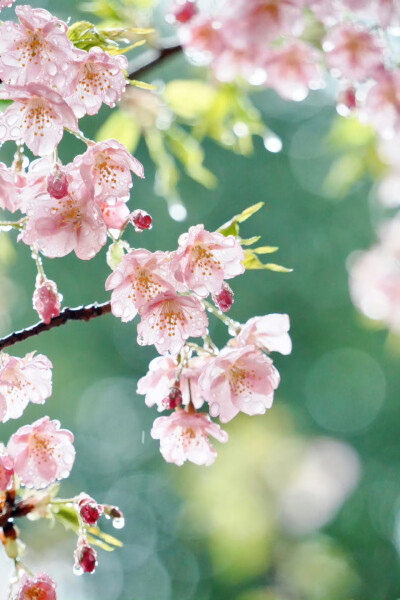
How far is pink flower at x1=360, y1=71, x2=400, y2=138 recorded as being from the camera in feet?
4.65

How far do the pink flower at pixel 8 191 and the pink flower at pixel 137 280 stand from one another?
16 centimetres

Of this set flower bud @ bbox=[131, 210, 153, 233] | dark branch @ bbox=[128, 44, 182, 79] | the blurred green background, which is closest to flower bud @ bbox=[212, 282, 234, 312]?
flower bud @ bbox=[131, 210, 153, 233]

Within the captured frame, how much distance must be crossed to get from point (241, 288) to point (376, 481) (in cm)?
151

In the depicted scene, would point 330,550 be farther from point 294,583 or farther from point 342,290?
point 342,290

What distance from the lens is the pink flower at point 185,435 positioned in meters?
0.95

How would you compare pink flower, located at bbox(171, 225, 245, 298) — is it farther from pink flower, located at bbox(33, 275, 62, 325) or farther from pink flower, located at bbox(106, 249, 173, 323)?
pink flower, located at bbox(33, 275, 62, 325)

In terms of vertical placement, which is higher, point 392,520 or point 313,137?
point 313,137

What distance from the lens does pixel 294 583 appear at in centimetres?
276

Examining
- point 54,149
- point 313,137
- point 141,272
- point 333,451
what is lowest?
point 333,451

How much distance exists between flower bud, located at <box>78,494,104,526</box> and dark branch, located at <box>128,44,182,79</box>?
64 centimetres

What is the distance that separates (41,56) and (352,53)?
734 mm

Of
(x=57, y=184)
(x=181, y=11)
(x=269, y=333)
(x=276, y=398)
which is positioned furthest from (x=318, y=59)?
(x=276, y=398)

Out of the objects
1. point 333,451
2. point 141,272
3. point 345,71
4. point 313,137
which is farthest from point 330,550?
point 313,137

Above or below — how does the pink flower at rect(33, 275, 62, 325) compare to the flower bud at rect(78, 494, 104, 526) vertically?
above
